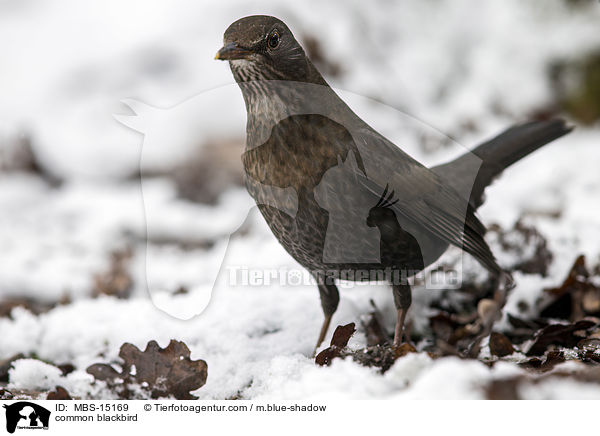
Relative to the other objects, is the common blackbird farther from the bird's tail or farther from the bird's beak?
the bird's tail

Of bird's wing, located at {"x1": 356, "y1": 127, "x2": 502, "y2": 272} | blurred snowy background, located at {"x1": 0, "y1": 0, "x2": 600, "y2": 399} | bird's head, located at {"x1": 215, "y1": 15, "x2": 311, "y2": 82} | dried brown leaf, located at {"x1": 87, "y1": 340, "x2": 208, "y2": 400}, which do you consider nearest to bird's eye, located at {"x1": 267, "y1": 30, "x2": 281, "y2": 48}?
bird's head, located at {"x1": 215, "y1": 15, "x2": 311, "y2": 82}

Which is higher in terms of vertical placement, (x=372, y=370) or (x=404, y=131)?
(x=404, y=131)

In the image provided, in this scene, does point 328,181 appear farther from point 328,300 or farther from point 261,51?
point 328,300

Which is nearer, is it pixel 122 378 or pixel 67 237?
pixel 122 378

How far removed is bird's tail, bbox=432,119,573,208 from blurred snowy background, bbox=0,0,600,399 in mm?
552

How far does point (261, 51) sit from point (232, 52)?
137 millimetres

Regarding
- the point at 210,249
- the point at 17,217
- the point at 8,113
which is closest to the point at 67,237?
the point at 17,217

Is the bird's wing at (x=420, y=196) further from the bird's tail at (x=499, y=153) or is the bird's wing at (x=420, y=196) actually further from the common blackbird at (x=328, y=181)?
the bird's tail at (x=499, y=153)

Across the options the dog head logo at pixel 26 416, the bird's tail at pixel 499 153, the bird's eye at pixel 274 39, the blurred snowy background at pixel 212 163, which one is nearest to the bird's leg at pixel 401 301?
the blurred snowy background at pixel 212 163

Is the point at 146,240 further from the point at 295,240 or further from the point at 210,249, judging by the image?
the point at 295,240

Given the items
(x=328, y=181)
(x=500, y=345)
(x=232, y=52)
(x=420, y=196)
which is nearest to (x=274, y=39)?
(x=232, y=52)

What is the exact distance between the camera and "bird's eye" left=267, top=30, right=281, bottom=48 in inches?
92.5

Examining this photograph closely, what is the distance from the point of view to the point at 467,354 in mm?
2312

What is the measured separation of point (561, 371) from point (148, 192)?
4.83 meters
